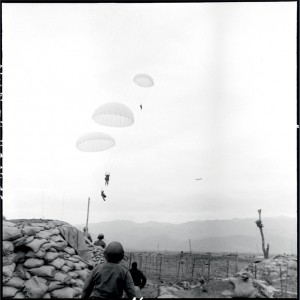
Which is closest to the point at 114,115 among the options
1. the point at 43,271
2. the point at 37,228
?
the point at 37,228

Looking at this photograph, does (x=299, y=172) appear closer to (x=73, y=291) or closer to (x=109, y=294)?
(x=109, y=294)

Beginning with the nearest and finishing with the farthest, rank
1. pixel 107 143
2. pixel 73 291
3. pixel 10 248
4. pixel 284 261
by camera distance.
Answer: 1. pixel 73 291
2. pixel 10 248
3. pixel 284 261
4. pixel 107 143

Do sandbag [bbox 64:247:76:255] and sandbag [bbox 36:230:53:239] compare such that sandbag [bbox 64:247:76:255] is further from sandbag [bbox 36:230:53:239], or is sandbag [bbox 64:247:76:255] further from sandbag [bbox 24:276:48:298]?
sandbag [bbox 24:276:48:298]

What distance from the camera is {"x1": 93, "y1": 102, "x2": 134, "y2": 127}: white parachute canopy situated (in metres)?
11.0

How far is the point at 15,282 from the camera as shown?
6883 mm

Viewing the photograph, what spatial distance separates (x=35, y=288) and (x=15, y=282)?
463mm

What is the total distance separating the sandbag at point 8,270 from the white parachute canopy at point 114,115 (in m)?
5.56

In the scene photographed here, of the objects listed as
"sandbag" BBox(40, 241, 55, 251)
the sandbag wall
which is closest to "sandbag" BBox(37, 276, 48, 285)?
"sandbag" BBox(40, 241, 55, 251)

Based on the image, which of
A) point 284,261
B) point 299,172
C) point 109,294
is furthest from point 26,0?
point 284,261

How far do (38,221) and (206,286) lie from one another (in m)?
5.19

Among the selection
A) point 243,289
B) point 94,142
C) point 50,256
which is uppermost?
point 94,142

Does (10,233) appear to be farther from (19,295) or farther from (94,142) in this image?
(94,142)

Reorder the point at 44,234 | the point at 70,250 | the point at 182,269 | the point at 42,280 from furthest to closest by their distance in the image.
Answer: the point at 182,269 → the point at 70,250 → the point at 44,234 → the point at 42,280

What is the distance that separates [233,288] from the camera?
8000mm
